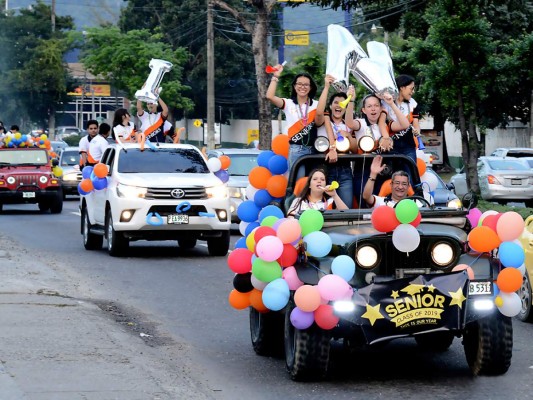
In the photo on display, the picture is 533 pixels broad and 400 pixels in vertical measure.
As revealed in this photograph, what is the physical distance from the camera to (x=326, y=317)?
8766mm

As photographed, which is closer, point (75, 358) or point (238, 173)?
point (75, 358)

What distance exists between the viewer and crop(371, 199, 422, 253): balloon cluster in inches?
346

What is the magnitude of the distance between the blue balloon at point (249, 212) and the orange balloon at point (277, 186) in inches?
8.3

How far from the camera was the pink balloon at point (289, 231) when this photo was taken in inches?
360

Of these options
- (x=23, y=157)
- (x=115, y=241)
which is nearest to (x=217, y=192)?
(x=115, y=241)

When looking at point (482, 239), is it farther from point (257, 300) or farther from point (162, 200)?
point (162, 200)

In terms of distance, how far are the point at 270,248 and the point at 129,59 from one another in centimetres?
6294

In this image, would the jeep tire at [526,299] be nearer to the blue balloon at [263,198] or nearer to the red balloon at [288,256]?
the blue balloon at [263,198]

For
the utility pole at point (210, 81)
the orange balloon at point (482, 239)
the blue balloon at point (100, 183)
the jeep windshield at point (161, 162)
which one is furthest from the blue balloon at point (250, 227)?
the utility pole at point (210, 81)

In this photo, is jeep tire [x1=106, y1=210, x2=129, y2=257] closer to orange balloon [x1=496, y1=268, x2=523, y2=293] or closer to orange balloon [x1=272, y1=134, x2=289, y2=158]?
orange balloon [x1=272, y1=134, x2=289, y2=158]

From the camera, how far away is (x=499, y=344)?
9188 mm

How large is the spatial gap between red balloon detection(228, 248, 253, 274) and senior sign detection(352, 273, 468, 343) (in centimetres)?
143

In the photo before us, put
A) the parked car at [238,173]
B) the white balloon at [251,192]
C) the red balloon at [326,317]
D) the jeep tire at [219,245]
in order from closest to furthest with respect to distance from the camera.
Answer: the red balloon at [326,317] → the white balloon at [251,192] → the jeep tire at [219,245] → the parked car at [238,173]

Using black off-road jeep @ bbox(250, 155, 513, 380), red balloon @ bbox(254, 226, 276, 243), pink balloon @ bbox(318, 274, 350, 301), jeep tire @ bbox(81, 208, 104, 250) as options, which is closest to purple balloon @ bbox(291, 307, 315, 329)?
black off-road jeep @ bbox(250, 155, 513, 380)
